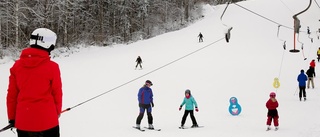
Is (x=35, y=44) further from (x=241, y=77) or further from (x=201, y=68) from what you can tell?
(x=201, y=68)

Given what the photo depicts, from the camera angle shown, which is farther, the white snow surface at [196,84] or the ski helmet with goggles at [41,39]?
the white snow surface at [196,84]

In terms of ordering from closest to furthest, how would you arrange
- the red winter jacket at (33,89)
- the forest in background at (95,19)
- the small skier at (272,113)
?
the red winter jacket at (33,89) < the small skier at (272,113) < the forest in background at (95,19)

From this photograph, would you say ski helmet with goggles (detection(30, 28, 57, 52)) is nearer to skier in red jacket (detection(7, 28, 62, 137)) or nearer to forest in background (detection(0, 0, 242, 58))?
skier in red jacket (detection(7, 28, 62, 137))

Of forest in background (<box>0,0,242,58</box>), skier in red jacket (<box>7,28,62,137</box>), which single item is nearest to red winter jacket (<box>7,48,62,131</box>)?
skier in red jacket (<box>7,28,62,137</box>)

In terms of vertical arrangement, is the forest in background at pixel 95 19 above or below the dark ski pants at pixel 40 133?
above

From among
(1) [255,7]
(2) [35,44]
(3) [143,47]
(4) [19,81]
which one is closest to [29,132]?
(4) [19,81]

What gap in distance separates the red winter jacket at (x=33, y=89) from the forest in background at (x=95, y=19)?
3194 cm

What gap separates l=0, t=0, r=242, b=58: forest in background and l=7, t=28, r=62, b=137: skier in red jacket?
31908 millimetres

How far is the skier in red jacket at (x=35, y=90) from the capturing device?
2.92m

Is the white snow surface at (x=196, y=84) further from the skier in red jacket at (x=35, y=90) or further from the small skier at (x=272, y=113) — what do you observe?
the skier in red jacket at (x=35, y=90)

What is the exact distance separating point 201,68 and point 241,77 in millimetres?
4188

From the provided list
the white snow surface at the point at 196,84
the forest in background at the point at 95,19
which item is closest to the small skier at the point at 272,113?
the white snow surface at the point at 196,84

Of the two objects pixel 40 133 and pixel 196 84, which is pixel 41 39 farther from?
pixel 196 84

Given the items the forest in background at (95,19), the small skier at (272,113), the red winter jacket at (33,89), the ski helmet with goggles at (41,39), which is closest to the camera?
the red winter jacket at (33,89)
